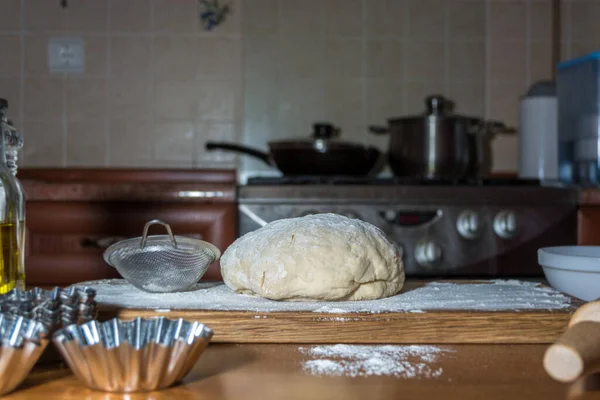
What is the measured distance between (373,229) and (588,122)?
1.30 metres

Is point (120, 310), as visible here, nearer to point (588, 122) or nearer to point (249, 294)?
point (249, 294)

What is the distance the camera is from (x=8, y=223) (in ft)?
2.16

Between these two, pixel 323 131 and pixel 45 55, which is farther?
pixel 45 55

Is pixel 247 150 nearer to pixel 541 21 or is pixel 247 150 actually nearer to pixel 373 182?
pixel 373 182

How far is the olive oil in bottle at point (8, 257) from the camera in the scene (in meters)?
0.65

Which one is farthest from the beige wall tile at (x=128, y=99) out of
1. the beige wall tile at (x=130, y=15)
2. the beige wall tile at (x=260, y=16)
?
the beige wall tile at (x=260, y=16)

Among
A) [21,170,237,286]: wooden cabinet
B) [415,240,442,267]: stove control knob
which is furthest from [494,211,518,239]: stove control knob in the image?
[21,170,237,286]: wooden cabinet

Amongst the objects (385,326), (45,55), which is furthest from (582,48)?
(385,326)

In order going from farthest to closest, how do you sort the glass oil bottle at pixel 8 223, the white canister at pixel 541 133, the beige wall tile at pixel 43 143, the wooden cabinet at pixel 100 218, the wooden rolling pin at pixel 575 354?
the beige wall tile at pixel 43 143, the white canister at pixel 541 133, the wooden cabinet at pixel 100 218, the glass oil bottle at pixel 8 223, the wooden rolling pin at pixel 575 354

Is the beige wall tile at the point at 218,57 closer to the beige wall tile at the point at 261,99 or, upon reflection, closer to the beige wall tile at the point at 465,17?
the beige wall tile at the point at 261,99

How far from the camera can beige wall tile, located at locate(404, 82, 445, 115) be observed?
224 centimetres

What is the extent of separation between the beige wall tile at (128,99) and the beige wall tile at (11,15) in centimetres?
34

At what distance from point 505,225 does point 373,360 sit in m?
1.14

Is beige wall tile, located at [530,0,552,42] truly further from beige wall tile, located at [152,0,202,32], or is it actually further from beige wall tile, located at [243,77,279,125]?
beige wall tile, located at [152,0,202,32]
